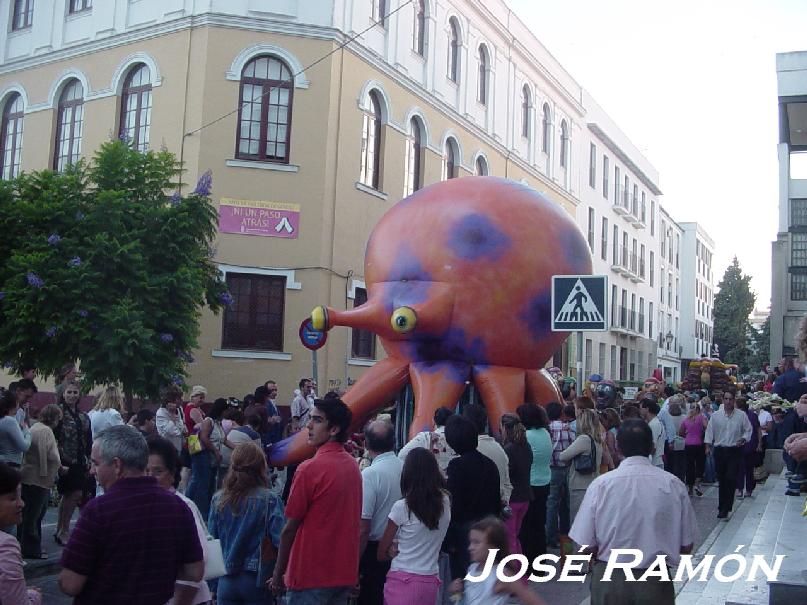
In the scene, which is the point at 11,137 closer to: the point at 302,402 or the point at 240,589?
the point at 302,402

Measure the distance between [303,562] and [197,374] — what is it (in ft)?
45.8

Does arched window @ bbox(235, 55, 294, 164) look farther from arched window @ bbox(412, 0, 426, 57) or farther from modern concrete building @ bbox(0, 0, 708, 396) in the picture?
arched window @ bbox(412, 0, 426, 57)

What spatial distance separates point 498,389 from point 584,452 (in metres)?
1.11

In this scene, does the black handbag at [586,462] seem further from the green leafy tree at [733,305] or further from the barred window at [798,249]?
the green leafy tree at [733,305]

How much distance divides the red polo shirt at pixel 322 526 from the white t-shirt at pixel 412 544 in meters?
0.31

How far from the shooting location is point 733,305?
68375mm

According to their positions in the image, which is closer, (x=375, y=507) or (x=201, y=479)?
(x=375, y=507)

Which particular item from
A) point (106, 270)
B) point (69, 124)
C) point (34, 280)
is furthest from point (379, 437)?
point (69, 124)

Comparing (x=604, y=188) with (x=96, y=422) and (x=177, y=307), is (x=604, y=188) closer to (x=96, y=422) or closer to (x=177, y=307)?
(x=177, y=307)

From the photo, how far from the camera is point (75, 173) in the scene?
15.2 metres

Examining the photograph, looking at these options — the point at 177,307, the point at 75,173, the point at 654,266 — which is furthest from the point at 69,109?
the point at 654,266

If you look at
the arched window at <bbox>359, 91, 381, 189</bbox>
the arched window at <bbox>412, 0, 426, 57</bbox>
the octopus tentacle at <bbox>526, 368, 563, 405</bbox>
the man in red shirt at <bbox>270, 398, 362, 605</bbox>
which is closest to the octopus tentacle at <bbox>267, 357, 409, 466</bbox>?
the octopus tentacle at <bbox>526, 368, 563, 405</bbox>

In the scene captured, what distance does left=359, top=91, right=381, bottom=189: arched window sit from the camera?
Result: 21078 mm

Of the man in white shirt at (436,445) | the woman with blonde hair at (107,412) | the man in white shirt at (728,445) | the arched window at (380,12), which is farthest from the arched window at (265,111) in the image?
the man in white shirt at (436,445)
